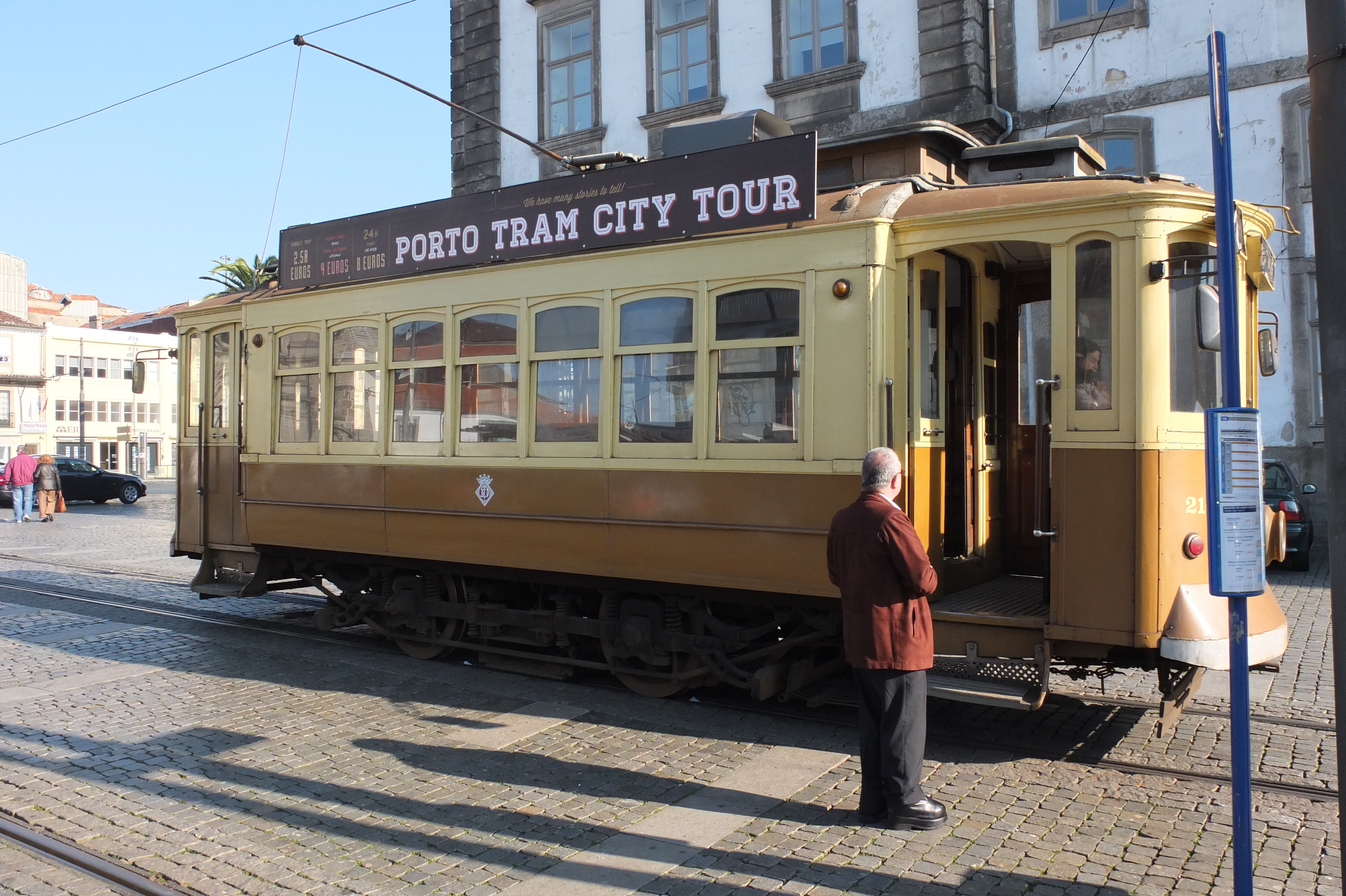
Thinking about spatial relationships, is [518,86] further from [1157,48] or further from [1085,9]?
[1157,48]

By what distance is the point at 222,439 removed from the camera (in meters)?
9.72

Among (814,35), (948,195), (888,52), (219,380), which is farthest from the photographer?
(814,35)

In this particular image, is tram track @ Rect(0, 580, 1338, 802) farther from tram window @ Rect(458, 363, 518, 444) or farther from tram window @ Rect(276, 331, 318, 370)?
tram window @ Rect(276, 331, 318, 370)

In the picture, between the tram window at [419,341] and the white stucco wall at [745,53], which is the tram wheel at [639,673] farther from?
the white stucco wall at [745,53]

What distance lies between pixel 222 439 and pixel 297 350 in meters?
1.42

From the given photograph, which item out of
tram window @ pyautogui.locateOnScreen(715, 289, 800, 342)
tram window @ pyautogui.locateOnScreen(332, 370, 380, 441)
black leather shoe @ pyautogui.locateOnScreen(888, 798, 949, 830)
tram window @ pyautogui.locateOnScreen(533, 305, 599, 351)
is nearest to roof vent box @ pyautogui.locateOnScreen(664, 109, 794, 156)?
tram window @ pyautogui.locateOnScreen(533, 305, 599, 351)

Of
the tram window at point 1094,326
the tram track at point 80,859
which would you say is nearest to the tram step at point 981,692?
the tram window at point 1094,326

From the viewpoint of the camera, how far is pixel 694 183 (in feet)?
22.0

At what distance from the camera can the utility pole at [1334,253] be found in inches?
125

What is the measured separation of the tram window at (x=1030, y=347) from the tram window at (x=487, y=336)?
356 cm

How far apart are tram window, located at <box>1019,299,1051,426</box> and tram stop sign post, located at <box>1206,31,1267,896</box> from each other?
3800 mm

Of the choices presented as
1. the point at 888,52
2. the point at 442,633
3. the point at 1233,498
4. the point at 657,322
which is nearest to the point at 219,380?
the point at 442,633

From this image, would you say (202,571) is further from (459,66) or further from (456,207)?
(459,66)

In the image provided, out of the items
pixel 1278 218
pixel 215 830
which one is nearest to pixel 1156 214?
pixel 215 830
